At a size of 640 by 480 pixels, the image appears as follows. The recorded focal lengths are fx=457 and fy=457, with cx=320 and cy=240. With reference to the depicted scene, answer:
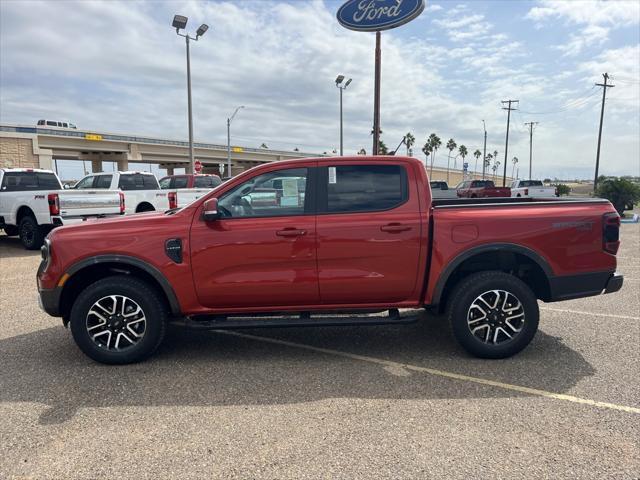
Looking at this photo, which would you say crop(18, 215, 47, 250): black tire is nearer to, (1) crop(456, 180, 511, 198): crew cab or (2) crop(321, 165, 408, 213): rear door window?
(2) crop(321, 165, 408, 213): rear door window

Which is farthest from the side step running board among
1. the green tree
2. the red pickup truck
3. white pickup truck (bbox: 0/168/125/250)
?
the green tree

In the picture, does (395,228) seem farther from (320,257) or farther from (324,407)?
(324,407)

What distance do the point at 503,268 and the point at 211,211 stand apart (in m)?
2.92

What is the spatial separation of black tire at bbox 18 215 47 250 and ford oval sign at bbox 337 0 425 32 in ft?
39.4

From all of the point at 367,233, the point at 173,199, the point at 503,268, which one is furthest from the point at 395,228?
the point at 173,199

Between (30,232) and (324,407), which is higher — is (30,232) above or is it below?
above

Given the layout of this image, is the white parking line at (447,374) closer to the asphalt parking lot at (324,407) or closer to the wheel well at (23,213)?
the asphalt parking lot at (324,407)

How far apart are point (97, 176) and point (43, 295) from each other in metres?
10.1

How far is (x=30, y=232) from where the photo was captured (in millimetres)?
10992

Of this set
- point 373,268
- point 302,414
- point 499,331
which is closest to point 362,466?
point 302,414

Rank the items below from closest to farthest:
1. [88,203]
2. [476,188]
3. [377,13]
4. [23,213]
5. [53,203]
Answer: [53,203], [88,203], [23,213], [377,13], [476,188]

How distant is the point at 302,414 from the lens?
130 inches

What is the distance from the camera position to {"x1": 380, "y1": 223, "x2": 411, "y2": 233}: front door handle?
4094mm

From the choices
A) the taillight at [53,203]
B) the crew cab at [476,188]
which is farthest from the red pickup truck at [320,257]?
the crew cab at [476,188]
